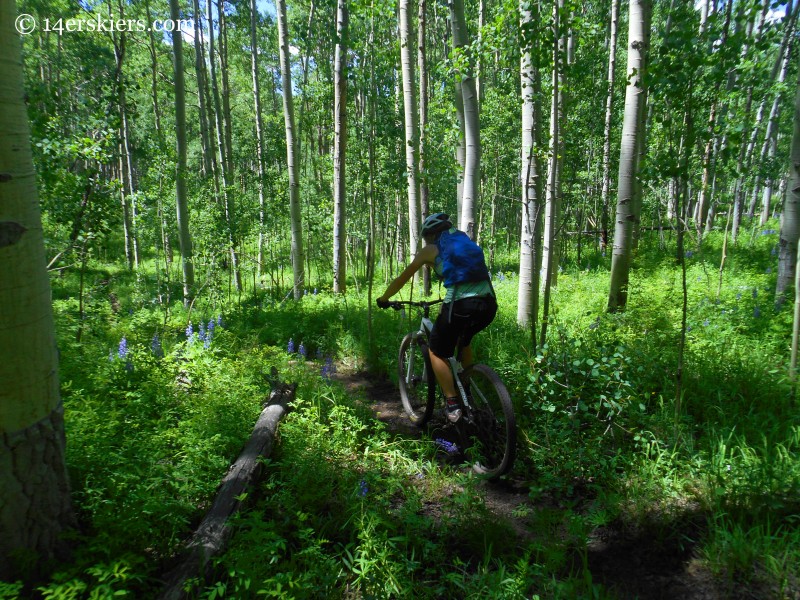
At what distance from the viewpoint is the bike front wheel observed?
130 inches

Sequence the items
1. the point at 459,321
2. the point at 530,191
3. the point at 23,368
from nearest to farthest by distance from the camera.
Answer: the point at 23,368
the point at 459,321
the point at 530,191

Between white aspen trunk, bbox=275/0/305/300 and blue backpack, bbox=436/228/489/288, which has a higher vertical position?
white aspen trunk, bbox=275/0/305/300

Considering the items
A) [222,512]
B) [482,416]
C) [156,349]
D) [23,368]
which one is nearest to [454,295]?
[482,416]

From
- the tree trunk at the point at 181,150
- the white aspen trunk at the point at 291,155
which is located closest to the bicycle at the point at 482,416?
the white aspen trunk at the point at 291,155

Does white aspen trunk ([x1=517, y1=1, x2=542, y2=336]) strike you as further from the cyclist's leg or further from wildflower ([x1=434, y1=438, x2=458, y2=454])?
wildflower ([x1=434, y1=438, x2=458, y2=454])

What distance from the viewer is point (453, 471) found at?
3641 millimetres

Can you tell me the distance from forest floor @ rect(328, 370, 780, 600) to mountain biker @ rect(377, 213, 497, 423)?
84 centimetres

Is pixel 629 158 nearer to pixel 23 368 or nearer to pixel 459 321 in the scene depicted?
pixel 459 321

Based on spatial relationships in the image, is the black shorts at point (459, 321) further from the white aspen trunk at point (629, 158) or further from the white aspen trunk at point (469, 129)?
the white aspen trunk at point (629, 158)

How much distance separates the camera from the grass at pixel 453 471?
2348mm

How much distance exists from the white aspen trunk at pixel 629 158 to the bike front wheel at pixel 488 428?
108 inches

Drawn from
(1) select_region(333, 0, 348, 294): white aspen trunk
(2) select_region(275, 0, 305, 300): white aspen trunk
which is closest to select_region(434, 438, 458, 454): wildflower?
(1) select_region(333, 0, 348, 294): white aspen trunk

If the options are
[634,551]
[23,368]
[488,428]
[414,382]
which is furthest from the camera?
[414,382]

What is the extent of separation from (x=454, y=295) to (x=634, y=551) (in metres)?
2.10
